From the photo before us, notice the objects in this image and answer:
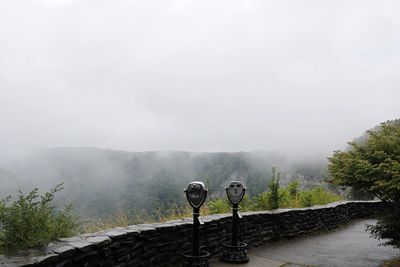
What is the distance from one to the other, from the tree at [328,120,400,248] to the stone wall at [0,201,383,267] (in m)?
1.93

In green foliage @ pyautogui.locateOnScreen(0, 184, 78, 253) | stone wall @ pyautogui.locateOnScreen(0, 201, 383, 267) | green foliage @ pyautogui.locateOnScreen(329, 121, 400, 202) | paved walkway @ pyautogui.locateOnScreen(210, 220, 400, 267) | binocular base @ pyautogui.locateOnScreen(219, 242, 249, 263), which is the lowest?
paved walkway @ pyautogui.locateOnScreen(210, 220, 400, 267)

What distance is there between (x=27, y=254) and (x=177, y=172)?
38.0 meters

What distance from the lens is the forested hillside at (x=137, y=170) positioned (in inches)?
1252

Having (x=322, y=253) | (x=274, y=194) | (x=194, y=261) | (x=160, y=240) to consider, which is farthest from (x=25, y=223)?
(x=274, y=194)

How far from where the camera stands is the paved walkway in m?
7.01

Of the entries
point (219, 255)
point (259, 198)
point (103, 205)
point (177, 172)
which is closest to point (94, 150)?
point (177, 172)

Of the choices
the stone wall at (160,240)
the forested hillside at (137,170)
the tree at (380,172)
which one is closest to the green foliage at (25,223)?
the stone wall at (160,240)

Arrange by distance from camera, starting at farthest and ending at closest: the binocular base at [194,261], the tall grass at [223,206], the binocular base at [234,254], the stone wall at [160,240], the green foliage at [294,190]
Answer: the green foliage at [294,190] < the tall grass at [223,206] < the binocular base at [234,254] < the binocular base at [194,261] < the stone wall at [160,240]

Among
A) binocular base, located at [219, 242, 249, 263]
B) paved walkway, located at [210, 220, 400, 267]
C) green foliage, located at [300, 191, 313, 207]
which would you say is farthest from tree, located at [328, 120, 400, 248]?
green foliage, located at [300, 191, 313, 207]

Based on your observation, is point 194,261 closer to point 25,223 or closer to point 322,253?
point 25,223

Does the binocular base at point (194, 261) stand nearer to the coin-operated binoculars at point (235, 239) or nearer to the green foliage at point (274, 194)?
the coin-operated binoculars at point (235, 239)

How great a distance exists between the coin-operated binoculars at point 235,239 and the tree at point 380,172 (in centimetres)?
197

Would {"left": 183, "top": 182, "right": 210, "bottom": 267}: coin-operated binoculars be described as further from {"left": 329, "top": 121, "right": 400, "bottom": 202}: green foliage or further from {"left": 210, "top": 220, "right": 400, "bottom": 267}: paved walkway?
→ {"left": 329, "top": 121, "right": 400, "bottom": 202}: green foliage

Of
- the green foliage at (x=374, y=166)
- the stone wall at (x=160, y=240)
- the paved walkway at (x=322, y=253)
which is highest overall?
the green foliage at (x=374, y=166)
